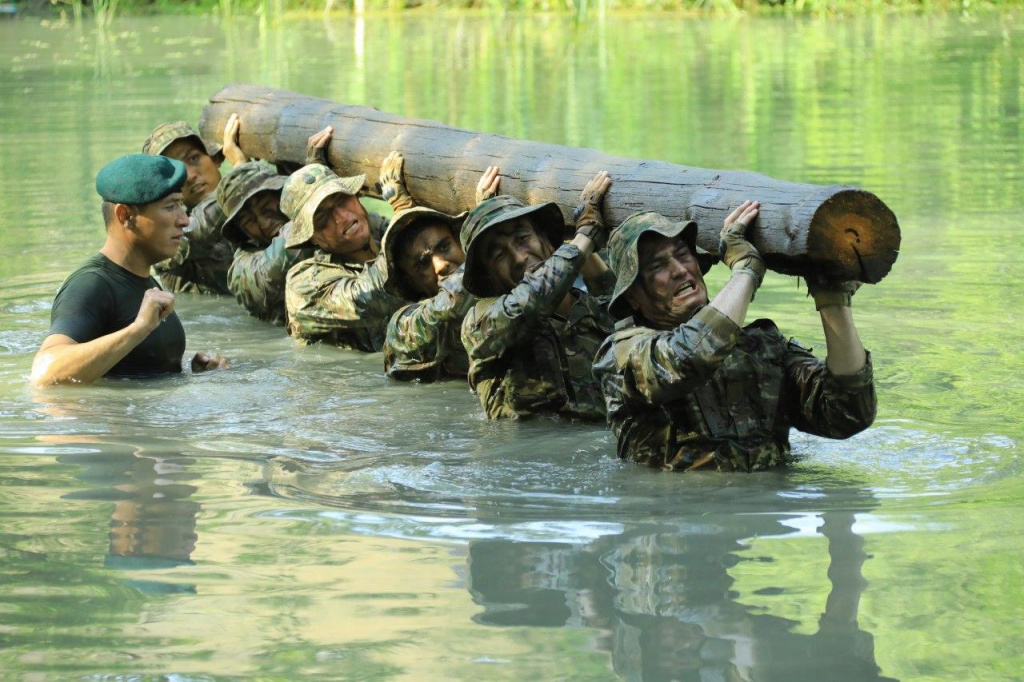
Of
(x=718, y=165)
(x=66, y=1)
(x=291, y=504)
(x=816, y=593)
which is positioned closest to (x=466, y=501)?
(x=291, y=504)

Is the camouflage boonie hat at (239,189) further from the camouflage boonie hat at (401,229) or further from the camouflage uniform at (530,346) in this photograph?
the camouflage uniform at (530,346)

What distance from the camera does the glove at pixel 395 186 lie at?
909cm

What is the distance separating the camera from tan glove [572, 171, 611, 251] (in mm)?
7004

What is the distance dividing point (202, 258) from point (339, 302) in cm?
279

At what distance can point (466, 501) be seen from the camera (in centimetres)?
600

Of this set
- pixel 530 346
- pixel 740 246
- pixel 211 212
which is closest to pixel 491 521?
pixel 740 246

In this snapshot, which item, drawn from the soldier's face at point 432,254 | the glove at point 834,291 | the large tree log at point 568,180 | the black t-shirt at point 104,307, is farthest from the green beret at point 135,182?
the glove at point 834,291

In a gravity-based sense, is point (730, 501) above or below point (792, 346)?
below

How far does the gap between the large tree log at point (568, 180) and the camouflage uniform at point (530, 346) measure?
0.44 m

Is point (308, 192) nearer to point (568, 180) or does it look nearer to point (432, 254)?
point (432, 254)

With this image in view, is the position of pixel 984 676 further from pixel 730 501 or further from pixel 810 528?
pixel 730 501

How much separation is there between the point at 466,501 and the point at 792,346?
1.45 metres

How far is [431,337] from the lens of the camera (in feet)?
26.6

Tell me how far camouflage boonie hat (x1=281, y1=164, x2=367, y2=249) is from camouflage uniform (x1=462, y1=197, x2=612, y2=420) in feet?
6.69
